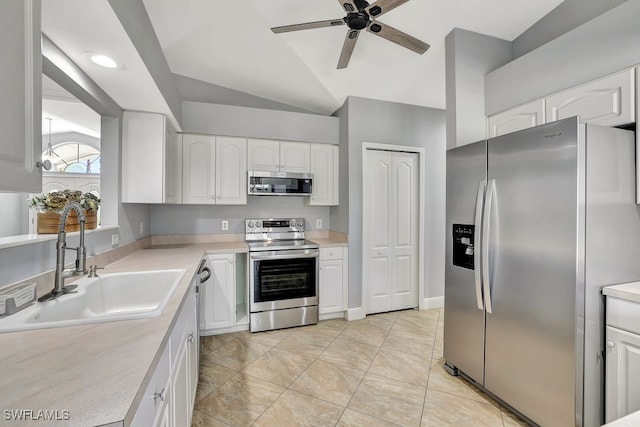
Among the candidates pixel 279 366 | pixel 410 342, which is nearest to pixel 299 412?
pixel 279 366

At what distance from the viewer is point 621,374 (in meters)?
1.45

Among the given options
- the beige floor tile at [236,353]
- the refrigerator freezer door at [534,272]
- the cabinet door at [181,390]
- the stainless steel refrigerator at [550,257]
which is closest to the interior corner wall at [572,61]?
the stainless steel refrigerator at [550,257]

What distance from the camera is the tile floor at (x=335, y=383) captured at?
Answer: 1.80 meters

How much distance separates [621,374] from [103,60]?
325cm

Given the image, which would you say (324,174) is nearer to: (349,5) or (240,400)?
(349,5)

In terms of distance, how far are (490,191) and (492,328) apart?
90cm

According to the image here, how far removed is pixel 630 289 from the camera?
1469 millimetres

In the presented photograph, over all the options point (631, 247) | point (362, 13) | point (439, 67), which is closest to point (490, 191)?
point (631, 247)

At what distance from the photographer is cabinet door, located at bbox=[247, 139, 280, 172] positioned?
329cm

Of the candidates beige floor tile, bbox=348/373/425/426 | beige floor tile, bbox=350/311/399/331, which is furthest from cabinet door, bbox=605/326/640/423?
beige floor tile, bbox=350/311/399/331

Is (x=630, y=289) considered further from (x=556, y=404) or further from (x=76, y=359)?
(x=76, y=359)

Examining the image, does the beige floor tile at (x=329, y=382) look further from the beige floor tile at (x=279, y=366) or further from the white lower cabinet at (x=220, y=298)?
the white lower cabinet at (x=220, y=298)

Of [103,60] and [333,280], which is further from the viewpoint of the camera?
[333,280]

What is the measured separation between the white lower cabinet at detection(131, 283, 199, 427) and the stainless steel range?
4.57 ft
